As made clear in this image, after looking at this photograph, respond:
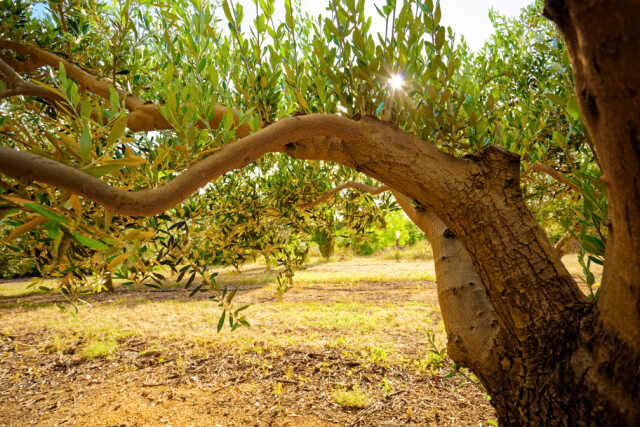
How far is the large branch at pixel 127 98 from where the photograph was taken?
2031mm

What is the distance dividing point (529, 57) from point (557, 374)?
3612 mm

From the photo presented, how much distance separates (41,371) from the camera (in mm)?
5367

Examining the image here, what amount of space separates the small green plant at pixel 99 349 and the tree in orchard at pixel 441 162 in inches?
216

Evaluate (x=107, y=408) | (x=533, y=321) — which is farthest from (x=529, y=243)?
(x=107, y=408)

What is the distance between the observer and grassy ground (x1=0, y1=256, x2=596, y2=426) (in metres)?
3.89

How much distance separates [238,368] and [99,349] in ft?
10.0

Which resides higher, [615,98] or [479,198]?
[615,98]

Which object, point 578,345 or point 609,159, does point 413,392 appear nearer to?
point 578,345

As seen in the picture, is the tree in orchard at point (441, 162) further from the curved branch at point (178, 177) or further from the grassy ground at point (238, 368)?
the grassy ground at point (238, 368)

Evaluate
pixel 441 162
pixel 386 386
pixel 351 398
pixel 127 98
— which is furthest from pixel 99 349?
pixel 441 162

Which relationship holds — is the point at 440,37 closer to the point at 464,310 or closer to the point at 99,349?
the point at 464,310

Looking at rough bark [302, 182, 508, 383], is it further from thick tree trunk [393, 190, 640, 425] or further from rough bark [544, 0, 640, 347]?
rough bark [544, 0, 640, 347]

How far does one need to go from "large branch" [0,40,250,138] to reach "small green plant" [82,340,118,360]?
5.53 metres

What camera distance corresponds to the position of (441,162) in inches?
63.0
